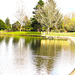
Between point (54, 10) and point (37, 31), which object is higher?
point (54, 10)

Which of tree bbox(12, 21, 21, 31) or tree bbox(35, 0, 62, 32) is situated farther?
tree bbox(12, 21, 21, 31)

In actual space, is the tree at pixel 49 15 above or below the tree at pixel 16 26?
above

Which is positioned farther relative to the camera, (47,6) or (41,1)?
Result: (41,1)

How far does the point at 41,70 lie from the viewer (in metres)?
9.50

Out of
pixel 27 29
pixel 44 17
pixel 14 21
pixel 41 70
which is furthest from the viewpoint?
pixel 14 21

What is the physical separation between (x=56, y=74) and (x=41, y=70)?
1040mm

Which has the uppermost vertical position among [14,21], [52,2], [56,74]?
[52,2]

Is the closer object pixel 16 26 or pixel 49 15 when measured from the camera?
pixel 49 15

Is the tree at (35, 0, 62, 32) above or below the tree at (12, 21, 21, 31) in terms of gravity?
above

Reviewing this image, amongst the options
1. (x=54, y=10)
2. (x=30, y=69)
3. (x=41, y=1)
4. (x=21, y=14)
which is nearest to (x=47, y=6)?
(x=54, y=10)

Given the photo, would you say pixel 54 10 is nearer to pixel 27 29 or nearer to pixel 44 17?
pixel 44 17

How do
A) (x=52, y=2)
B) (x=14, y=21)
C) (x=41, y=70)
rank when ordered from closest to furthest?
(x=41, y=70), (x=52, y=2), (x=14, y=21)

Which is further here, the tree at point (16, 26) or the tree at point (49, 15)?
the tree at point (16, 26)

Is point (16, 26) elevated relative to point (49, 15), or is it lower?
lower
